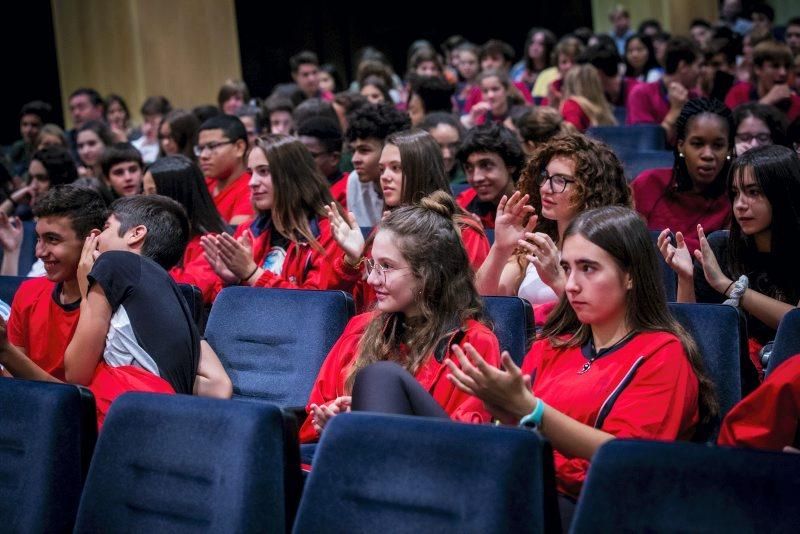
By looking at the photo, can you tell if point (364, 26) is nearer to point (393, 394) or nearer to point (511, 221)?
point (511, 221)

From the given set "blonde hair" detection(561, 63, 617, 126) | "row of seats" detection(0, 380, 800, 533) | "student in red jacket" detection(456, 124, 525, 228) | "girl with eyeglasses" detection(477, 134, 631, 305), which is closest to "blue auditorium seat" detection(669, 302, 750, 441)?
"girl with eyeglasses" detection(477, 134, 631, 305)

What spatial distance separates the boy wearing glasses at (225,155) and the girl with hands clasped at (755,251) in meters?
2.67

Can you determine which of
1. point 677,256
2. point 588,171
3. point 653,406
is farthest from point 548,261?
point 653,406

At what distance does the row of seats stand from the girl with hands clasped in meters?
1.27

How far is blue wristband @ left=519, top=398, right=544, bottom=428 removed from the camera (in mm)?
2020

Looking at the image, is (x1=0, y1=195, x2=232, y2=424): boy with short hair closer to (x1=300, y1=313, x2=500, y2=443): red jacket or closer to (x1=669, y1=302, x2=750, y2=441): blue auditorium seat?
(x1=300, y1=313, x2=500, y2=443): red jacket

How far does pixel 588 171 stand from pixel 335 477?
1.59 metres

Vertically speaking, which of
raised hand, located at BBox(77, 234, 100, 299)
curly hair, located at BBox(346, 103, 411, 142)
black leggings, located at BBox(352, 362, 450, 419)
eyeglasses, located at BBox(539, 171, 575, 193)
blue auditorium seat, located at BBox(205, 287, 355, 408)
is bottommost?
blue auditorium seat, located at BBox(205, 287, 355, 408)

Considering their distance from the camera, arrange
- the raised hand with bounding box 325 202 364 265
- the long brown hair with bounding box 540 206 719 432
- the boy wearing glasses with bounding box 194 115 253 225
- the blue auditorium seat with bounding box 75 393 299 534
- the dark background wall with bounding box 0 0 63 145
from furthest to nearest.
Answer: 1. the dark background wall with bounding box 0 0 63 145
2. the boy wearing glasses with bounding box 194 115 253 225
3. the raised hand with bounding box 325 202 364 265
4. the long brown hair with bounding box 540 206 719 432
5. the blue auditorium seat with bounding box 75 393 299 534

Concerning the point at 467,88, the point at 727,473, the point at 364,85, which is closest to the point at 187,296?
the point at 727,473

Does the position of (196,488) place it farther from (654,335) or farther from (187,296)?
(187,296)

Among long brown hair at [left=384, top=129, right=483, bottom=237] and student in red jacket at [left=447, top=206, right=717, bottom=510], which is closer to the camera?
student in red jacket at [left=447, top=206, right=717, bottom=510]

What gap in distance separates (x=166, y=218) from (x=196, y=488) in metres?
1.34

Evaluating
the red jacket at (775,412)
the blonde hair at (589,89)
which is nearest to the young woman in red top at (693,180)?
the red jacket at (775,412)
